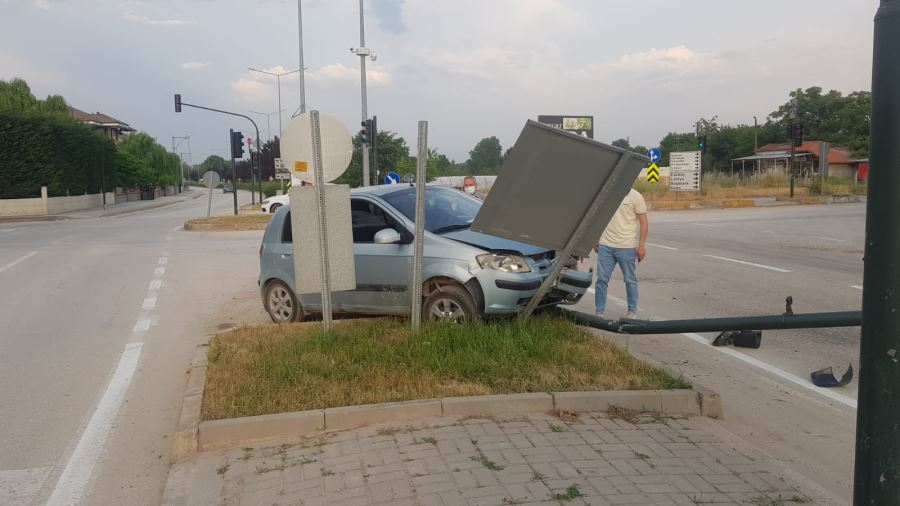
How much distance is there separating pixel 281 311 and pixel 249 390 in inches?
129

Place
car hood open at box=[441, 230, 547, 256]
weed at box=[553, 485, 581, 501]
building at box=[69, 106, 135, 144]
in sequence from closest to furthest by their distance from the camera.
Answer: weed at box=[553, 485, 581, 501], car hood open at box=[441, 230, 547, 256], building at box=[69, 106, 135, 144]

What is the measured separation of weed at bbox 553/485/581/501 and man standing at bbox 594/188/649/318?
5.02 m

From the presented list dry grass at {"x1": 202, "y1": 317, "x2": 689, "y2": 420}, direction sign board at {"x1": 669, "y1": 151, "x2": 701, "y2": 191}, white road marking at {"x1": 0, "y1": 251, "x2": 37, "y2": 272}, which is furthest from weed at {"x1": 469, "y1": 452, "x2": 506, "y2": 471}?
direction sign board at {"x1": 669, "y1": 151, "x2": 701, "y2": 191}

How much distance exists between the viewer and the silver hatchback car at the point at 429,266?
7.24 m

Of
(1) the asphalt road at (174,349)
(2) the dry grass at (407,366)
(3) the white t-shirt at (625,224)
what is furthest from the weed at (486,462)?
(3) the white t-shirt at (625,224)

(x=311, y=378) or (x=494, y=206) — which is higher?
(x=494, y=206)

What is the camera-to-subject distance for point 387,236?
7480 millimetres

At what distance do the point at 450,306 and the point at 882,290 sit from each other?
18.1ft

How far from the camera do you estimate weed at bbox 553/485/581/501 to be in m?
3.72

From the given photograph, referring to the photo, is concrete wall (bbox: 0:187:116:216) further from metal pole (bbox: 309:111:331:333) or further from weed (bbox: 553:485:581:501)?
weed (bbox: 553:485:581:501)

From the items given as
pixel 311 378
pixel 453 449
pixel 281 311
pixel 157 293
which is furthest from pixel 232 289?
pixel 453 449

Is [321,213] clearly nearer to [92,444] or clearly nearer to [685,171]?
[92,444]

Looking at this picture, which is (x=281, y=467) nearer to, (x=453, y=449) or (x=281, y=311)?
(x=453, y=449)

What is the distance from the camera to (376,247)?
7.96 m
